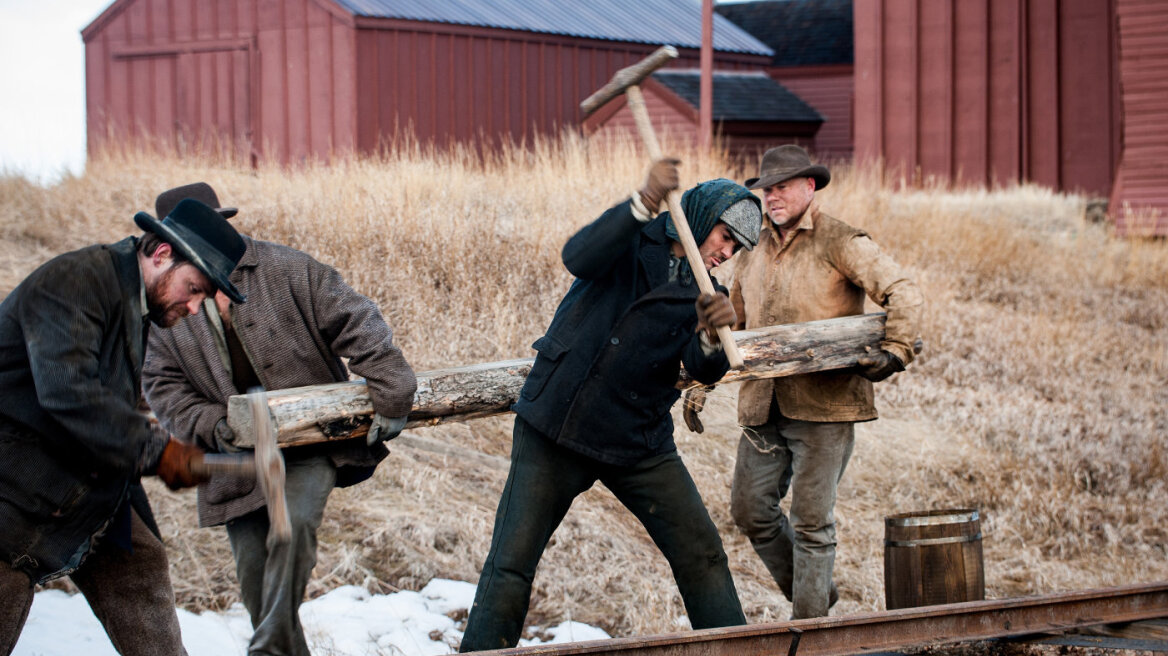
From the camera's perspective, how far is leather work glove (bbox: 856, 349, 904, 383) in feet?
16.4

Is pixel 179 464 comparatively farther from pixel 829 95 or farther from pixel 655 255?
pixel 829 95

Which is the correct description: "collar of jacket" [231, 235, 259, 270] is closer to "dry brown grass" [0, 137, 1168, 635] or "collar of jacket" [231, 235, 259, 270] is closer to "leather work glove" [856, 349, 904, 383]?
"dry brown grass" [0, 137, 1168, 635]

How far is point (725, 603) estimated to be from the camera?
3930mm

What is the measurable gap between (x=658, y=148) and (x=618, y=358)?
0.71 metres

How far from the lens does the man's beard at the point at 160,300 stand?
10.4 ft

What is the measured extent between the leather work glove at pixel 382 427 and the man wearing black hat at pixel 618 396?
0.50 m

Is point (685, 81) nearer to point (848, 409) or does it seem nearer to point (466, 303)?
point (466, 303)

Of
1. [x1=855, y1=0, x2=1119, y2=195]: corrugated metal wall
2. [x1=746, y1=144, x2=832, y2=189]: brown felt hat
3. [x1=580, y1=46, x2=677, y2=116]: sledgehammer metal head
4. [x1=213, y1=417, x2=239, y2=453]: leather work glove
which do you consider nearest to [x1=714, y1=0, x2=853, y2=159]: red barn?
[x1=855, y1=0, x2=1119, y2=195]: corrugated metal wall

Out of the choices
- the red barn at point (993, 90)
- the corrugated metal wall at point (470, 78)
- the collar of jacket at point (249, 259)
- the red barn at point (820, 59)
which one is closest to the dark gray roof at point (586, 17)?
the corrugated metal wall at point (470, 78)

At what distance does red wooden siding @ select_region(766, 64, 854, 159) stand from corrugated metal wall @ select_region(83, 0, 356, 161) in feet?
A: 36.1

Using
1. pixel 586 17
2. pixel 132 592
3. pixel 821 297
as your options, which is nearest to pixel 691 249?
pixel 821 297

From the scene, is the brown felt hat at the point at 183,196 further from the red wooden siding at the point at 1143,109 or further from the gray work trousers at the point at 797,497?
the red wooden siding at the point at 1143,109

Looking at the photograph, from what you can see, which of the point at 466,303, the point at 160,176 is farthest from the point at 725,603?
the point at 160,176

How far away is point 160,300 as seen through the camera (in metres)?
3.19
